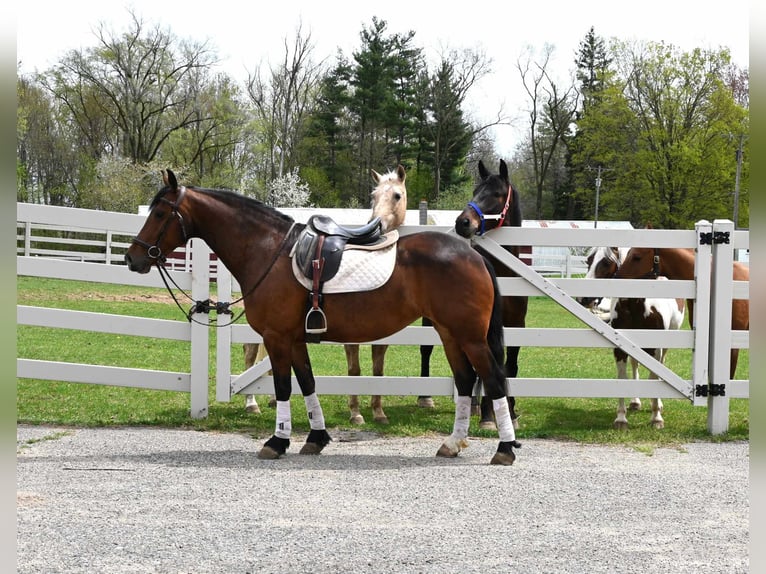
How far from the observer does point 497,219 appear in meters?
6.32

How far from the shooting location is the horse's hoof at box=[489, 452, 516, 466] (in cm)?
530

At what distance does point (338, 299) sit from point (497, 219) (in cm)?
173

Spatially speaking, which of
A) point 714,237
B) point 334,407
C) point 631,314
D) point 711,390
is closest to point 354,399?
point 334,407

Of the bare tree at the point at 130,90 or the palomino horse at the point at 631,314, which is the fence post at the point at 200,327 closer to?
the palomino horse at the point at 631,314

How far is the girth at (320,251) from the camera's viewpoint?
541 cm

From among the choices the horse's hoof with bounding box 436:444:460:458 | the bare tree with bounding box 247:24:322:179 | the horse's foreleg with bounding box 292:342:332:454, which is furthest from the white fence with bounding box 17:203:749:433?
the bare tree with bounding box 247:24:322:179

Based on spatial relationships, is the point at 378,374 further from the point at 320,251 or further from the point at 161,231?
the point at 161,231

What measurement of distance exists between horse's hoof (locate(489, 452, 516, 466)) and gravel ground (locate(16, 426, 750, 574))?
85mm

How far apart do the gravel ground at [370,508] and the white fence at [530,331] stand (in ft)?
1.91

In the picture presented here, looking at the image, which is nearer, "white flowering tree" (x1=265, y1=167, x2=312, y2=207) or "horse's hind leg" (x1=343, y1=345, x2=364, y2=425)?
"horse's hind leg" (x1=343, y1=345, x2=364, y2=425)

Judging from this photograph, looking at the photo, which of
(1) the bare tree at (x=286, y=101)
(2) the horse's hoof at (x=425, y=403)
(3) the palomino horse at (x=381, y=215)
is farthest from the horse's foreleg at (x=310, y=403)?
(1) the bare tree at (x=286, y=101)

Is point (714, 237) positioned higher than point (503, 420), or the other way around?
point (714, 237)

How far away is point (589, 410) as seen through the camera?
7.73 m

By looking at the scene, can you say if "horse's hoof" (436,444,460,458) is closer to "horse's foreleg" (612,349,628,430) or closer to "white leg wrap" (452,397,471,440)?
"white leg wrap" (452,397,471,440)
